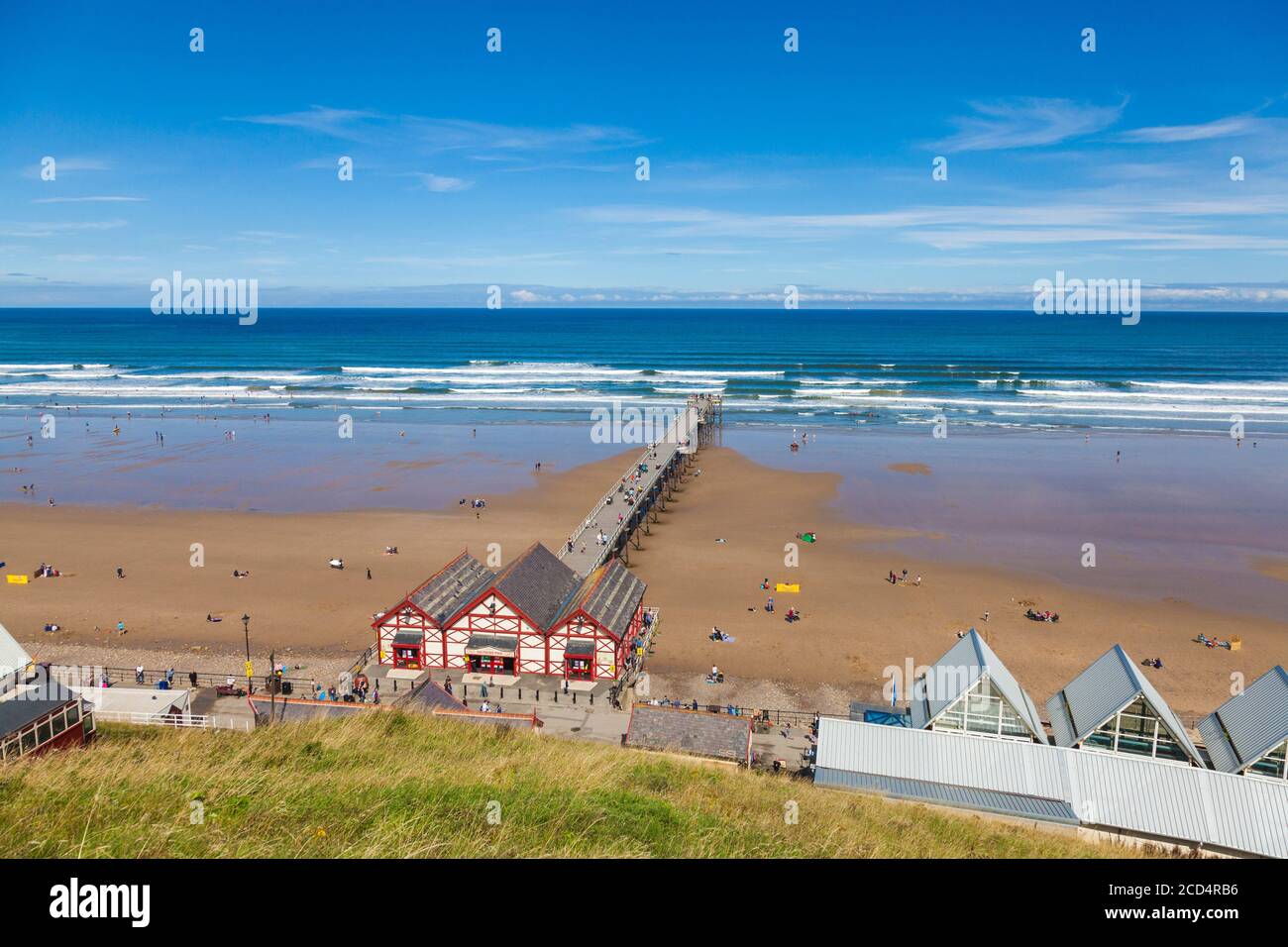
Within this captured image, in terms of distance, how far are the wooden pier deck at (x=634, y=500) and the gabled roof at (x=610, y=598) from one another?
109 inches

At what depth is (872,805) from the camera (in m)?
15.6

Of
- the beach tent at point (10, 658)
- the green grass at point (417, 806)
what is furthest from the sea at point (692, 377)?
the green grass at point (417, 806)

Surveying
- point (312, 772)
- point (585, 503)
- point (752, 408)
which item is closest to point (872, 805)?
point (312, 772)

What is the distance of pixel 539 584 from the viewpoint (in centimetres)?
2814

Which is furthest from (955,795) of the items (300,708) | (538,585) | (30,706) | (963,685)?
(30,706)

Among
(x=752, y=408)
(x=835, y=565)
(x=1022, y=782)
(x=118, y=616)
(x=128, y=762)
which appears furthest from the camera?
(x=752, y=408)

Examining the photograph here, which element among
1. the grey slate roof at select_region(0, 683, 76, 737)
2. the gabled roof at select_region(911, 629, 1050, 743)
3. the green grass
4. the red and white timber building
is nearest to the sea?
the red and white timber building

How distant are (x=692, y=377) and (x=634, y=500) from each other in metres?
61.9

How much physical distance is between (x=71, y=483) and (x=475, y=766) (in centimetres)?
4876

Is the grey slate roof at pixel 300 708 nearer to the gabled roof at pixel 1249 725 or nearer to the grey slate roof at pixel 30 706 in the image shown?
the grey slate roof at pixel 30 706

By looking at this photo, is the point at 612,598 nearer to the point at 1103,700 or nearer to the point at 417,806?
the point at 1103,700

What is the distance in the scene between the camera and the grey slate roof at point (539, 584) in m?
26.8

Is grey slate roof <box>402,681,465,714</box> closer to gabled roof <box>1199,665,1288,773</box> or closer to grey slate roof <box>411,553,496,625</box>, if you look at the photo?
grey slate roof <box>411,553,496,625</box>
